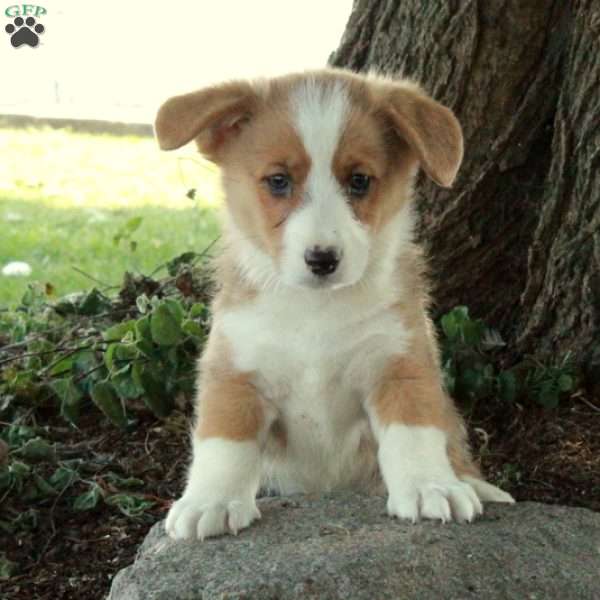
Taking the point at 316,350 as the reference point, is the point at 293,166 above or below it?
above

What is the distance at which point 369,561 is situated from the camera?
118 inches

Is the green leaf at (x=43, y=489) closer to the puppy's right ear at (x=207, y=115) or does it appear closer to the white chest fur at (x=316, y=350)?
the white chest fur at (x=316, y=350)

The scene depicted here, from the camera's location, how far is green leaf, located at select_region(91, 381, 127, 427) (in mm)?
4562

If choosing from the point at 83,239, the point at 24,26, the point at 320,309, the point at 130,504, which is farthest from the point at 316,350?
the point at 24,26

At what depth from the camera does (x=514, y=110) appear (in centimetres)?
466

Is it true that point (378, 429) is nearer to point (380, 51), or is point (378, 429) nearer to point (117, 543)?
point (117, 543)

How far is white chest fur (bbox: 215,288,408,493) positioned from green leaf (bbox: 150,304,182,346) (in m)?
0.86

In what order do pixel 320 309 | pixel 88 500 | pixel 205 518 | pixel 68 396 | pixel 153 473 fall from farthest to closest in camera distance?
pixel 68 396 → pixel 153 473 → pixel 88 500 → pixel 320 309 → pixel 205 518

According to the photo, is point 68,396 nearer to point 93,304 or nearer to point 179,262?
point 93,304

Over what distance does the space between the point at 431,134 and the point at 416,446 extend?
3.10 feet

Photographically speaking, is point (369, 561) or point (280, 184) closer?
point (369, 561)

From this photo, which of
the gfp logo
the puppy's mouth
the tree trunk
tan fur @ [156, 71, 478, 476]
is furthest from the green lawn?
the puppy's mouth

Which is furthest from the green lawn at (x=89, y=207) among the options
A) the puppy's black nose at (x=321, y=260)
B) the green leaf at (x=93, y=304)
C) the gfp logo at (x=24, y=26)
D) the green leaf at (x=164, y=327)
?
the puppy's black nose at (x=321, y=260)

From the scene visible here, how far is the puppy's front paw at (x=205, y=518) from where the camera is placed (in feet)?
10.6
